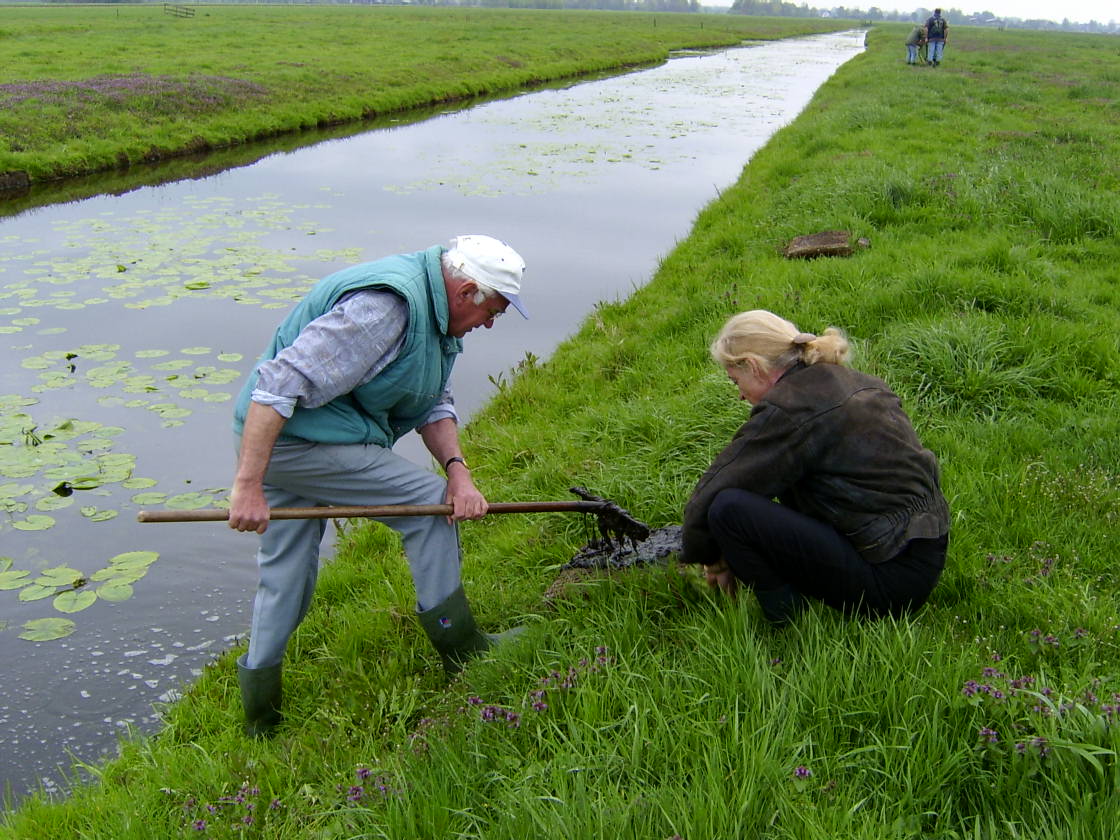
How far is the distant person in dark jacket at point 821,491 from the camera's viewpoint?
306 cm

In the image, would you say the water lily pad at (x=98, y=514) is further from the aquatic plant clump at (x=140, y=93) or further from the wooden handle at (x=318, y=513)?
the aquatic plant clump at (x=140, y=93)

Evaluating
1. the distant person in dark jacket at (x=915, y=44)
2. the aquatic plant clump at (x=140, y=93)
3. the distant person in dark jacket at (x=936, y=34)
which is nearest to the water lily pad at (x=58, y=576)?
the aquatic plant clump at (x=140, y=93)

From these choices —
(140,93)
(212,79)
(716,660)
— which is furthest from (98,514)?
(212,79)

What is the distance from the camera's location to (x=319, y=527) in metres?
3.68

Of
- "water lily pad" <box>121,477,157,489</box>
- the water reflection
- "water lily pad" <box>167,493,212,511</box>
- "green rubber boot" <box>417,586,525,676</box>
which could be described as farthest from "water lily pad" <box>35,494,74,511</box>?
"green rubber boot" <box>417,586,525,676</box>

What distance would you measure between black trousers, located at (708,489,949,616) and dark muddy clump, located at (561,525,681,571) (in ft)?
2.76

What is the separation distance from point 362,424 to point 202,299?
6.64 meters

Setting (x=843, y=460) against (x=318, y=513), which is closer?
(x=843, y=460)

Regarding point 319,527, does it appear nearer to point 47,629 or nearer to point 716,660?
point 716,660

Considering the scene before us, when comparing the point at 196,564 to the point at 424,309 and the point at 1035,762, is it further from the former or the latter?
the point at 1035,762

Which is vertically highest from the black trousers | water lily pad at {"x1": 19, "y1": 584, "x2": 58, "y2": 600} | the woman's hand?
the black trousers

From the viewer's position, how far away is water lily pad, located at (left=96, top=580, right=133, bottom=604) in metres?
4.84

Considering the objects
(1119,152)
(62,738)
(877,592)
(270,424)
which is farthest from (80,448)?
(1119,152)

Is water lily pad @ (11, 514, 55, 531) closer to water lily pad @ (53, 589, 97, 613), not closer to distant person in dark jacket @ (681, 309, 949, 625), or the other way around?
water lily pad @ (53, 589, 97, 613)
